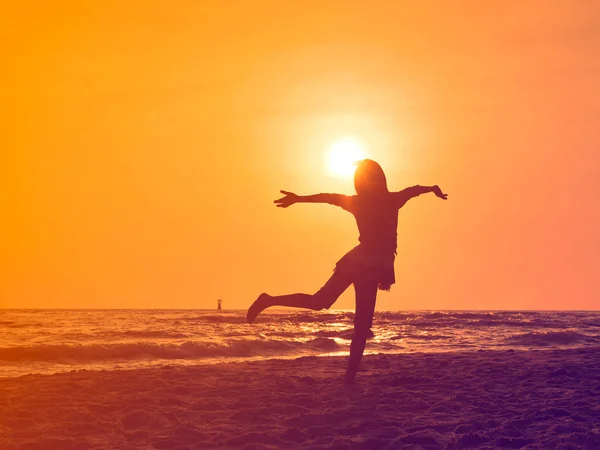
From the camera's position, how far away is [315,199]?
10.5m

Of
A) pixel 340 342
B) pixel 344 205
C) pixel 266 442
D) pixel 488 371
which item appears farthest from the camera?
pixel 340 342

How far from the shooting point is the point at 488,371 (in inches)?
498

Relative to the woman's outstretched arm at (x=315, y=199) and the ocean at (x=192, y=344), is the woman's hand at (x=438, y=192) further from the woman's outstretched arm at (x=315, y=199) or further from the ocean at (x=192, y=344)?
the ocean at (x=192, y=344)

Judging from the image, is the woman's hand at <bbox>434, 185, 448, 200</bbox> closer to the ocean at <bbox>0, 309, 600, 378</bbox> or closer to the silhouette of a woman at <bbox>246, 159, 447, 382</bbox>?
the silhouette of a woman at <bbox>246, 159, 447, 382</bbox>

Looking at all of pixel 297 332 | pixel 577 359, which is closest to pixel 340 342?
pixel 297 332

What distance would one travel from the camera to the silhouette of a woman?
1055 cm

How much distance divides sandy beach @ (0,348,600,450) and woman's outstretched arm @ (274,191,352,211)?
117 inches

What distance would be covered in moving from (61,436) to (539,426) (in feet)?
19.9

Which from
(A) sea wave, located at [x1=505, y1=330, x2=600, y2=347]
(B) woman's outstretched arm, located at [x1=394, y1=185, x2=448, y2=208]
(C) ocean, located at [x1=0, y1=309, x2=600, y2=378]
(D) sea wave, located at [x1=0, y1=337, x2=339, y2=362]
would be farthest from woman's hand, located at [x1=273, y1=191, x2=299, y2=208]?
(A) sea wave, located at [x1=505, y1=330, x2=600, y2=347]

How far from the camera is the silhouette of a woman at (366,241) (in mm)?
10547

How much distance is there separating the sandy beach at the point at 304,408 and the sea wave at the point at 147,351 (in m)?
4.64

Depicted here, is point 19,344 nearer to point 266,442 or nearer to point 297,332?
point 297,332

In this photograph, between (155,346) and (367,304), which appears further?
(155,346)

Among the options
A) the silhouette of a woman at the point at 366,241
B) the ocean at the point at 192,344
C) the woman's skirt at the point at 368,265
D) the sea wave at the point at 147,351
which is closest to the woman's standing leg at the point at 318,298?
the silhouette of a woman at the point at 366,241
